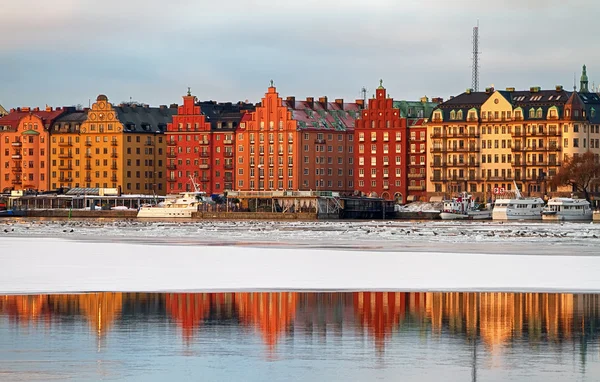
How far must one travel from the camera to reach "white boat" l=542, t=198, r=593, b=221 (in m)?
156

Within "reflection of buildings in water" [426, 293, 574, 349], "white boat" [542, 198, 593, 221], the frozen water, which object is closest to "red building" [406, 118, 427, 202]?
"white boat" [542, 198, 593, 221]

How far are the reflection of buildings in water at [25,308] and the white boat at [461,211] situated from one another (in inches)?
4948

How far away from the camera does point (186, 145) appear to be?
19538 centimetres

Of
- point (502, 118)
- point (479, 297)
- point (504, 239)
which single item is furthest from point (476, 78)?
point (479, 297)

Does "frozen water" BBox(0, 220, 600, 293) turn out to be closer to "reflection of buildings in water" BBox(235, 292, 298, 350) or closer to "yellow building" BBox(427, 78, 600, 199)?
"reflection of buildings in water" BBox(235, 292, 298, 350)

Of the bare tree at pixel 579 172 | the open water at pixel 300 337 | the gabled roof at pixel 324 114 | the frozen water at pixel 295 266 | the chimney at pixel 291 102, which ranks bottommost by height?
the open water at pixel 300 337

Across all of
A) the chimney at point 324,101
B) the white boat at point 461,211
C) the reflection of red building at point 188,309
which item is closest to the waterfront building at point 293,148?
the chimney at point 324,101

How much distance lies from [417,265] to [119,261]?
34.8ft

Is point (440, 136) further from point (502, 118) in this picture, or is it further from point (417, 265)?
point (417, 265)

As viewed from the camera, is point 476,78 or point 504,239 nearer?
point 504,239

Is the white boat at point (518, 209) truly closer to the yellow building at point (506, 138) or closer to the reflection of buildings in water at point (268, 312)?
the yellow building at point (506, 138)

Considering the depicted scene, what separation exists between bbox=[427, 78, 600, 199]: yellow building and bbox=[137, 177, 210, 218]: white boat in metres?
33.4

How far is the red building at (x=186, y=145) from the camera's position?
19425cm

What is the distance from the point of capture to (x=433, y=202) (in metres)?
177
